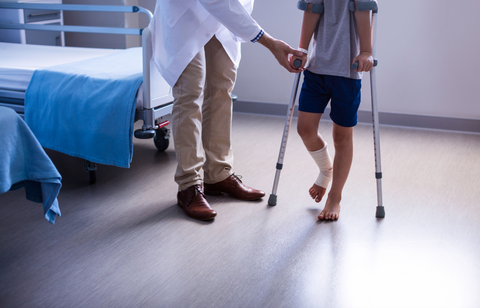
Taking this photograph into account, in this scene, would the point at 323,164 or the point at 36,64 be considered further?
the point at 36,64

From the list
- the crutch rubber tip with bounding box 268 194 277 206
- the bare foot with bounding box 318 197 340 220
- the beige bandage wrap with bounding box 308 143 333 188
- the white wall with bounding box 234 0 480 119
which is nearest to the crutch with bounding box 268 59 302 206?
the crutch rubber tip with bounding box 268 194 277 206

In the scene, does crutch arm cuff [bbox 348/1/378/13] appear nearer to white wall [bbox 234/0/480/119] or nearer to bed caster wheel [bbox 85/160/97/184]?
bed caster wheel [bbox 85/160/97/184]

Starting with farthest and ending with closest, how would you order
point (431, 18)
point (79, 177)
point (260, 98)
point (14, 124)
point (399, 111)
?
point (260, 98) → point (399, 111) → point (431, 18) → point (79, 177) → point (14, 124)

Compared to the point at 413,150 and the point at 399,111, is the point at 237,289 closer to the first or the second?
the point at 413,150

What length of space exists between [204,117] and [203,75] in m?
0.24

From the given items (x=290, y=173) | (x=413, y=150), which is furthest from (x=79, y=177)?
(x=413, y=150)

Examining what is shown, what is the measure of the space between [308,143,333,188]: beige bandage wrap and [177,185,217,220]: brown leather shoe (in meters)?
0.47

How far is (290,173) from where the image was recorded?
7.67 feet

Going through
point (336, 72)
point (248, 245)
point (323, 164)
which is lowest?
point (248, 245)

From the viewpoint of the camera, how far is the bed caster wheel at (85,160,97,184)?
2.11 m

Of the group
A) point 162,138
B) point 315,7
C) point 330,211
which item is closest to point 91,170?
point 162,138

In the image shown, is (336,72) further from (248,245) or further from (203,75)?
(248,245)

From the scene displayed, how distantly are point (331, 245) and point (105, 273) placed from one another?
79 cm

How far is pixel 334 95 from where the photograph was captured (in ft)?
5.52
